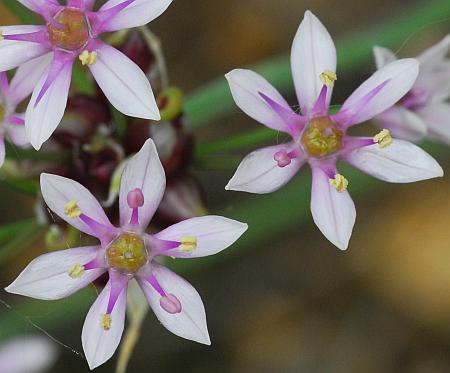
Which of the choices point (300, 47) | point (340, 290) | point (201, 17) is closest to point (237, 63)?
point (201, 17)

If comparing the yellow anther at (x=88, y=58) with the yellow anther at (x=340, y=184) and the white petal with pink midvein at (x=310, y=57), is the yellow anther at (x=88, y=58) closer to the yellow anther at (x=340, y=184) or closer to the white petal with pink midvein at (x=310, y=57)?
the white petal with pink midvein at (x=310, y=57)

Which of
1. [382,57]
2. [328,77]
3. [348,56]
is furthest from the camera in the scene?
[348,56]

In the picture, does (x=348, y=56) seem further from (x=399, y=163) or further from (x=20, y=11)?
(x=20, y=11)

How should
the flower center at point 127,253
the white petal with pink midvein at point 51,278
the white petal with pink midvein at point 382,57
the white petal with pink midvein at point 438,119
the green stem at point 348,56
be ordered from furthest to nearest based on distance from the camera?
the green stem at point 348,56 < the white petal with pink midvein at point 438,119 < the white petal with pink midvein at point 382,57 < the flower center at point 127,253 < the white petal with pink midvein at point 51,278

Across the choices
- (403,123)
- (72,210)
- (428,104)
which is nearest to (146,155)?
(72,210)

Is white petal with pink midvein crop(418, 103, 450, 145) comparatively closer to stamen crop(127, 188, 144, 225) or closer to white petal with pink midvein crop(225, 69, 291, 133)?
white petal with pink midvein crop(225, 69, 291, 133)

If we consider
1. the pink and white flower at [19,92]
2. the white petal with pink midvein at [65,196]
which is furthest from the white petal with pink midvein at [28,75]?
the white petal with pink midvein at [65,196]
